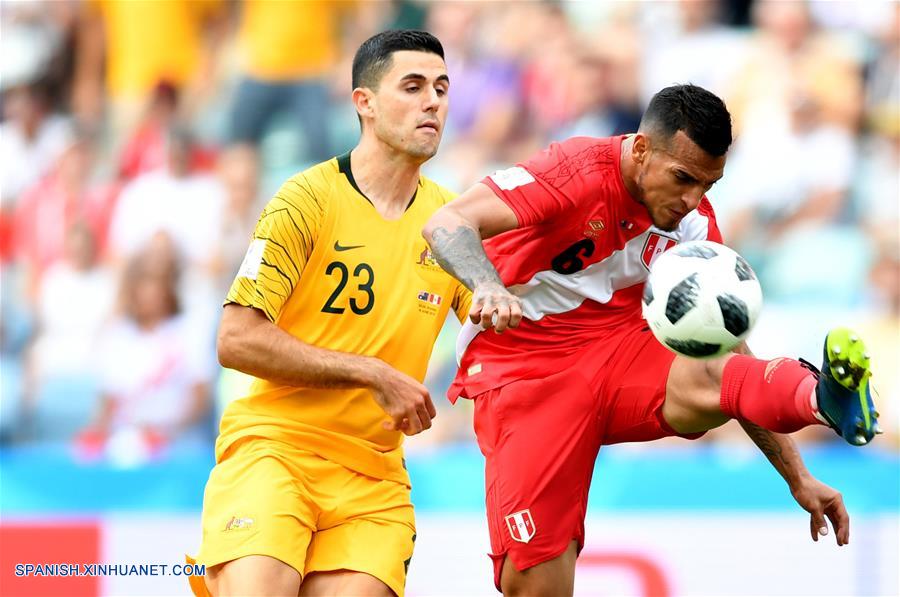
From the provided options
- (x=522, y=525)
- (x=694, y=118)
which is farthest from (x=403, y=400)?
(x=694, y=118)

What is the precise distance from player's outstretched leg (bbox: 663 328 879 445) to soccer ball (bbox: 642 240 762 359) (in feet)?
0.68

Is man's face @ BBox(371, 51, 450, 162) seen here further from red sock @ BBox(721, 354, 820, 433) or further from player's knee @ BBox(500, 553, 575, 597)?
player's knee @ BBox(500, 553, 575, 597)

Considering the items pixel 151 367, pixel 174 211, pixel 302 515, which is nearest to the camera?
pixel 302 515

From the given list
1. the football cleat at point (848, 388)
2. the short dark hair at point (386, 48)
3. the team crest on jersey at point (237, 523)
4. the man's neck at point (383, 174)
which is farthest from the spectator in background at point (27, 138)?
the football cleat at point (848, 388)

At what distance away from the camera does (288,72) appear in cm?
1134

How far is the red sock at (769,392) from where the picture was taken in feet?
15.2

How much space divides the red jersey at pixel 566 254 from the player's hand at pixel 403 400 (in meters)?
0.73

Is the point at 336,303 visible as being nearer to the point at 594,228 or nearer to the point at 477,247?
the point at 477,247

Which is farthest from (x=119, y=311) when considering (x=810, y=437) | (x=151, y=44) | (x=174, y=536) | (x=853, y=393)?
(x=853, y=393)

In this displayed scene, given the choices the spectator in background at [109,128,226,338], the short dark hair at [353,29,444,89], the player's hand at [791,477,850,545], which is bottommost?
the player's hand at [791,477,850,545]

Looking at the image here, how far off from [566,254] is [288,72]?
654 cm

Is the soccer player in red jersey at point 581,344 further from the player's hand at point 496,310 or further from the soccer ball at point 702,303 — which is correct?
the player's hand at point 496,310

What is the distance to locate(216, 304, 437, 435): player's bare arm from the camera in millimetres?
5023

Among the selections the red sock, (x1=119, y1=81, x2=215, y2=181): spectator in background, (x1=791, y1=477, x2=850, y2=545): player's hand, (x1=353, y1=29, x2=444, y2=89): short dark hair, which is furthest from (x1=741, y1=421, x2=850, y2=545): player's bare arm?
(x1=119, y1=81, x2=215, y2=181): spectator in background
